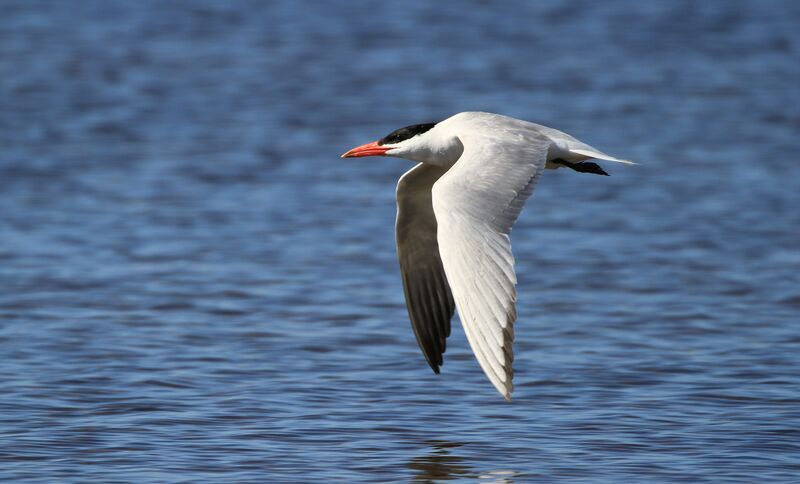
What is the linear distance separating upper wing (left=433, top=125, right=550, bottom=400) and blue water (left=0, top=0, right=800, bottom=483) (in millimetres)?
841

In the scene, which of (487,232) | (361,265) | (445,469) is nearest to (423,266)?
(445,469)

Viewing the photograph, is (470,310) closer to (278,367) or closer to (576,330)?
(278,367)

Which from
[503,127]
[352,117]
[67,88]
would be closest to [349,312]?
[503,127]

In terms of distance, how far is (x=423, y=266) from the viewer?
7.62 meters

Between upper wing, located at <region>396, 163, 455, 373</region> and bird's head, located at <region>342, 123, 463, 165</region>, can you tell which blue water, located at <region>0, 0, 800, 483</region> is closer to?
upper wing, located at <region>396, 163, 455, 373</region>

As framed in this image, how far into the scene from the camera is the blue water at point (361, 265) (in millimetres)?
6605

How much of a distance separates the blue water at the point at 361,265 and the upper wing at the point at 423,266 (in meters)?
0.26

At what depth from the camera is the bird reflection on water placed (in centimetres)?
617

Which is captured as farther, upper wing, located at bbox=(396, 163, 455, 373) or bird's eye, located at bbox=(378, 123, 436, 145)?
upper wing, located at bbox=(396, 163, 455, 373)

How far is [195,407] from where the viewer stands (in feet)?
23.2

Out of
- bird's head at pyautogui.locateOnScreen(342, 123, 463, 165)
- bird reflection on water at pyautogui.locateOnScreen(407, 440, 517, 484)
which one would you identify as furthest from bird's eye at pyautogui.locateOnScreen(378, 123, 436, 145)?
bird reflection on water at pyautogui.locateOnScreen(407, 440, 517, 484)

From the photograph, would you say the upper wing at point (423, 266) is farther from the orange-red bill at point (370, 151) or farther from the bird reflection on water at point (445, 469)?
the bird reflection on water at point (445, 469)

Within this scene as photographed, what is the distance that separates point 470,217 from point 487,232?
0.31ft

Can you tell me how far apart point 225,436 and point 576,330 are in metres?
2.68
